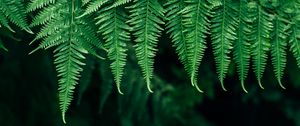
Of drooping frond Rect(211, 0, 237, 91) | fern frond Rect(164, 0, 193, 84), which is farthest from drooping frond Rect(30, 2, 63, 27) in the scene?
drooping frond Rect(211, 0, 237, 91)

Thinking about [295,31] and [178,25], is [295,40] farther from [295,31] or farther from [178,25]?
[178,25]

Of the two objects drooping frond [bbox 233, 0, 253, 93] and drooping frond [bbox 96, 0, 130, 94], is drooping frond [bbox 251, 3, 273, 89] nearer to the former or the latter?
drooping frond [bbox 233, 0, 253, 93]

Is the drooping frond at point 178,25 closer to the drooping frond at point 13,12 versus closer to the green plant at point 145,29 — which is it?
the green plant at point 145,29

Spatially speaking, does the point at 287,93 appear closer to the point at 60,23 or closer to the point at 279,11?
the point at 279,11

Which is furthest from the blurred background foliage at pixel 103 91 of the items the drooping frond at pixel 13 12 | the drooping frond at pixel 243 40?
the drooping frond at pixel 243 40

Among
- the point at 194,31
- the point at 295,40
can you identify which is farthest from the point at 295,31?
the point at 194,31

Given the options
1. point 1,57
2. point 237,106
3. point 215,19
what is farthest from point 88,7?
point 237,106

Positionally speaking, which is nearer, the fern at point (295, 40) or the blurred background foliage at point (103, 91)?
the fern at point (295, 40)
